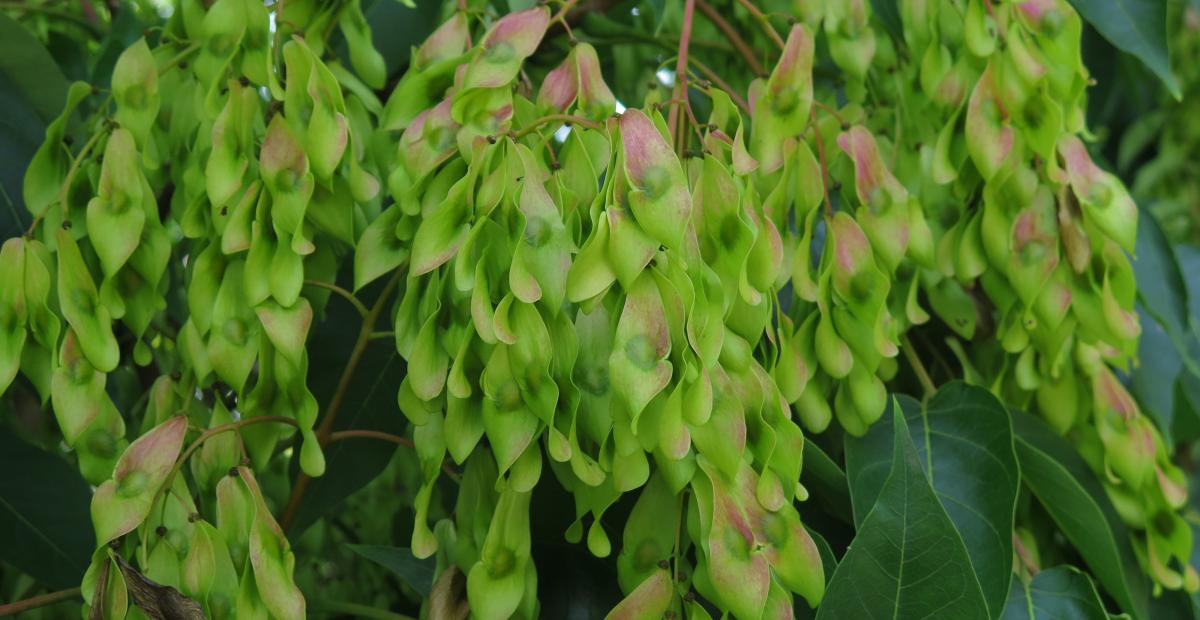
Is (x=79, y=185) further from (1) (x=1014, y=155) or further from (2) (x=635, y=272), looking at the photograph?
(1) (x=1014, y=155)

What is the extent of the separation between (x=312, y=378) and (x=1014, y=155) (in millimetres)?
412

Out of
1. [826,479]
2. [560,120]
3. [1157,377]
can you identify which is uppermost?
[560,120]

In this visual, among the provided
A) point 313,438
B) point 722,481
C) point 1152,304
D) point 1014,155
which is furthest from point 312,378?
point 1152,304

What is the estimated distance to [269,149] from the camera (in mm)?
604

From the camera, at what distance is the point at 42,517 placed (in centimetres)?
78

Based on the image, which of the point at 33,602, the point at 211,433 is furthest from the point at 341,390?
the point at 33,602

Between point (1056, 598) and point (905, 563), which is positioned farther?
point (1056, 598)

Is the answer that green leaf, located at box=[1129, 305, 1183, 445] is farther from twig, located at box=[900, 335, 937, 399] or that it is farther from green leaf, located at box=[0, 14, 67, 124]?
green leaf, located at box=[0, 14, 67, 124]

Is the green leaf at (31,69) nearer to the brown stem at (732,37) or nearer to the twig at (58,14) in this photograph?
the twig at (58,14)

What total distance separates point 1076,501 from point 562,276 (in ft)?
1.22

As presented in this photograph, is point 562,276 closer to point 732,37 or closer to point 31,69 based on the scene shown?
point 732,37

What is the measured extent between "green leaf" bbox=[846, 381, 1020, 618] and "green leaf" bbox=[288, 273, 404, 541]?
0.27m

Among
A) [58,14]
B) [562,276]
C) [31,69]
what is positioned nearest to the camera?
[562,276]

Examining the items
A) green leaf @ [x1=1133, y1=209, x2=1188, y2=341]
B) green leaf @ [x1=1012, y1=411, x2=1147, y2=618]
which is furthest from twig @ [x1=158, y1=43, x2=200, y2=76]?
green leaf @ [x1=1133, y1=209, x2=1188, y2=341]
